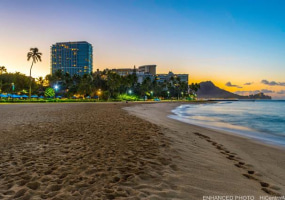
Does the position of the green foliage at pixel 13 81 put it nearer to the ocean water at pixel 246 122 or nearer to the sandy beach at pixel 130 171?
the ocean water at pixel 246 122

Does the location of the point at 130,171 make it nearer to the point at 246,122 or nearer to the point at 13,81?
the point at 246,122

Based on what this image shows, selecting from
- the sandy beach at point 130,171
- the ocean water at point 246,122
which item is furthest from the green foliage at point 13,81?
the sandy beach at point 130,171

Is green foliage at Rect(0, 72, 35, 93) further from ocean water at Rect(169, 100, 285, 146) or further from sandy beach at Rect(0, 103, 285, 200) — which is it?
sandy beach at Rect(0, 103, 285, 200)

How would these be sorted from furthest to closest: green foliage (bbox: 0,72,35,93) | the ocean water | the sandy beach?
green foliage (bbox: 0,72,35,93) → the ocean water → the sandy beach

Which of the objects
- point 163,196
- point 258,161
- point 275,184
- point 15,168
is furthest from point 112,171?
point 258,161

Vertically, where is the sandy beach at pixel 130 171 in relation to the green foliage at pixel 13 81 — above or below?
below

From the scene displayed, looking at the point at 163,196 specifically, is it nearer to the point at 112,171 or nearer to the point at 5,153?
the point at 112,171

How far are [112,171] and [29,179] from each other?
168cm

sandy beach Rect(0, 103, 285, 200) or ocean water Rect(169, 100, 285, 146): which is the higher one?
sandy beach Rect(0, 103, 285, 200)

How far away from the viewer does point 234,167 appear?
4898mm

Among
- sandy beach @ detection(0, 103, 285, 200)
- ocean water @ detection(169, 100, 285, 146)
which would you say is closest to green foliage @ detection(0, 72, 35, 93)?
ocean water @ detection(169, 100, 285, 146)

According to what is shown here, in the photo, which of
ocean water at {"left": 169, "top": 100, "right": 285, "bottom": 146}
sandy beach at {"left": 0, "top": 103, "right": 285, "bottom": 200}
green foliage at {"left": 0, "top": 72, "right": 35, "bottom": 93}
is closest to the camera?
sandy beach at {"left": 0, "top": 103, "right": 285, "bottom": 200}

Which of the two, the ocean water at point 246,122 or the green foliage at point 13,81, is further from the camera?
the green foliage at point 13,81

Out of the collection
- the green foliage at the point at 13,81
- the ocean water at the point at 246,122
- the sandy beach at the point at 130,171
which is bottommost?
the ocean water at the point at 246,122
